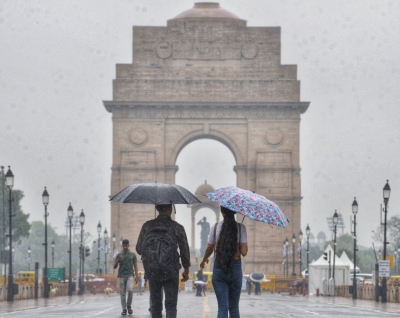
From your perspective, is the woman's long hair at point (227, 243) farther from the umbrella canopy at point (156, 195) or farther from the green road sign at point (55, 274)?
the green road sign at point (55, 274)

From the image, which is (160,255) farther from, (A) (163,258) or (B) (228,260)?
(B) (228,260)

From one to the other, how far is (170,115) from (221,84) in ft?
13.7

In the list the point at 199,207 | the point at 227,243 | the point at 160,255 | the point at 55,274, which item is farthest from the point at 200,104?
the point at 160,255

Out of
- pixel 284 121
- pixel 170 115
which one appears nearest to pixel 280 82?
pixel 284 121

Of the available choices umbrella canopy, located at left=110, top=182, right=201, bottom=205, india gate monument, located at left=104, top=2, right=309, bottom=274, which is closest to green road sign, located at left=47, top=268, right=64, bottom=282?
india gate monument, located at left=104, top=2, right=309, bottom=274

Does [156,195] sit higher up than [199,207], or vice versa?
[199,207]

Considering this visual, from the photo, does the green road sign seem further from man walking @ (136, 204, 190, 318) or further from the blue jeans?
the blue jeans

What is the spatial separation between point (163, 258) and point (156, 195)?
1.30 metres

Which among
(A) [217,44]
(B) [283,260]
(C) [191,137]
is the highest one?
(A) [217,44]

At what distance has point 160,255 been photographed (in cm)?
1598

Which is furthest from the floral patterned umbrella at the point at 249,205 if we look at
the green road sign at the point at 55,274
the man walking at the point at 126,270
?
the green road sign at the point at 55,274

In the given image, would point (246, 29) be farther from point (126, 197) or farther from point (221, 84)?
point (126, 197)

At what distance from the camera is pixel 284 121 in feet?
272

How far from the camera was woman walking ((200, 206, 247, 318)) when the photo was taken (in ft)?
52.6
